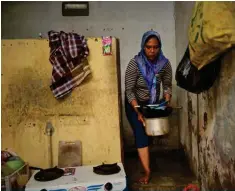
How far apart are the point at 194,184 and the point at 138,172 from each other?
1.85 ft

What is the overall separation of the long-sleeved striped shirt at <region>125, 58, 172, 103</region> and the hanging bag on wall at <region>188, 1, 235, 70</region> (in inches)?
39.4

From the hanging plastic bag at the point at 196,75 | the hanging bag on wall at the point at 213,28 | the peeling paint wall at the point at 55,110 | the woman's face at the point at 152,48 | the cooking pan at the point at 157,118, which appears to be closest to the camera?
the hanging bag on wall at the point at 213,28

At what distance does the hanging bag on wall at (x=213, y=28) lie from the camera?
106cm

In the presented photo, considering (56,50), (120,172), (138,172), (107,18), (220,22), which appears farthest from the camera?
(107,18)

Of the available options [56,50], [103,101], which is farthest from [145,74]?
[56,50]

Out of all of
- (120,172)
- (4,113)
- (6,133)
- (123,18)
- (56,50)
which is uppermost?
(123,18)

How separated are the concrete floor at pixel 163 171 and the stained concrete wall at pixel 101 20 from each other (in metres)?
0.40

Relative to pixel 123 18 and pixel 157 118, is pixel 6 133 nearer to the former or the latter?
pixel 157 118

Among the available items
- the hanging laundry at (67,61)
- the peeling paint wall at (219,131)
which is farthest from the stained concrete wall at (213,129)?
the hanging laundry at (67,61)

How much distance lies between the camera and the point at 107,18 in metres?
3.29

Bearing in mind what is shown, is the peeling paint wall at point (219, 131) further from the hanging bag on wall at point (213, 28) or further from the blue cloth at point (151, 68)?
the blue cloth at point (151, 68)

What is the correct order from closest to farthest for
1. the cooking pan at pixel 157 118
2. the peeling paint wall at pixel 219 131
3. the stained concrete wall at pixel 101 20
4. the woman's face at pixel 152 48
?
1. the peeling paint wall at pixel 219 131
2. the cooking pan at pixel 157 118
3. the woman's face at pixel 152 48
4. the stained concrete wall at pixel 101 20

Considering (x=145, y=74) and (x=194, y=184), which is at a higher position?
(x=145, y=74)

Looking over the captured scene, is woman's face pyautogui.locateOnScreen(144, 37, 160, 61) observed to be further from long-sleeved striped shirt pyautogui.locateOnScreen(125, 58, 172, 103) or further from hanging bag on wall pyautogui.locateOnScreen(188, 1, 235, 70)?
hanging bag on wall pyautogui.locateOnScreen(188, 1, 235, 70)
